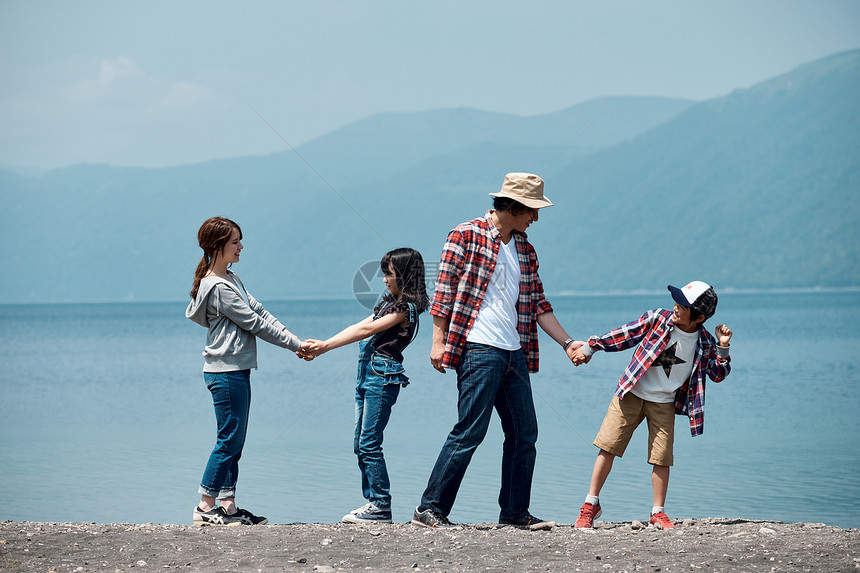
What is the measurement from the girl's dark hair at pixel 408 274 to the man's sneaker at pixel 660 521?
1.65m

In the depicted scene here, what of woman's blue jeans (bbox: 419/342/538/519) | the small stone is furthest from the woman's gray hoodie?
the small stone

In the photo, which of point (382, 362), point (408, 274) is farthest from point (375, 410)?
point (408, 274)

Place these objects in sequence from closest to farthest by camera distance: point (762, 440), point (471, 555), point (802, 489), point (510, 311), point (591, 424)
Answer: point (471, 555)
point (510, 311)
point (802, 489)
point (762, 440)
point (591, 424)

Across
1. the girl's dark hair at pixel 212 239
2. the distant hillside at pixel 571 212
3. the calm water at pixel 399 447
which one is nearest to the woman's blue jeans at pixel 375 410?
the girl's dark hair at pixel 212 239

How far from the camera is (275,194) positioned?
166 metres

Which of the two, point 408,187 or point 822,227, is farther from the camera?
point 408,187

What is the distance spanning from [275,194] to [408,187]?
24.5 metres

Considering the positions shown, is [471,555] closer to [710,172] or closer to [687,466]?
[687,466]

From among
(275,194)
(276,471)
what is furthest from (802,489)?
(275,194)

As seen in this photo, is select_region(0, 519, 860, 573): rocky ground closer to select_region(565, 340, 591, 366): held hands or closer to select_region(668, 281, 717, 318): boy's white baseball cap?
select_region(565, 340, 591, 366): held hands

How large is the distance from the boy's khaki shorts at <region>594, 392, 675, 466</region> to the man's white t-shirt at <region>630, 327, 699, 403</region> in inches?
2.7

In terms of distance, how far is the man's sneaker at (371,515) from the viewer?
477 cm

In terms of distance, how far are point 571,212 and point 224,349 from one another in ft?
470

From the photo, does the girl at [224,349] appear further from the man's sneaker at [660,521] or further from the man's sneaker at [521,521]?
the man's sneaker at [660,521]
